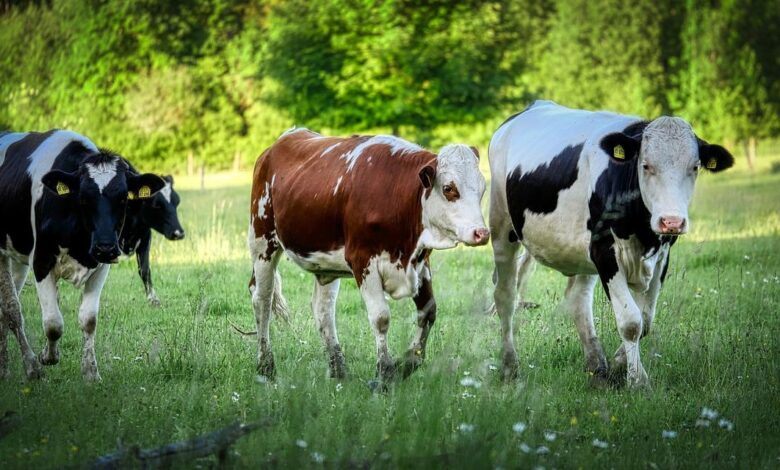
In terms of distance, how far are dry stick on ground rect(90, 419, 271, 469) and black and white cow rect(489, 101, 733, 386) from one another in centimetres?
287

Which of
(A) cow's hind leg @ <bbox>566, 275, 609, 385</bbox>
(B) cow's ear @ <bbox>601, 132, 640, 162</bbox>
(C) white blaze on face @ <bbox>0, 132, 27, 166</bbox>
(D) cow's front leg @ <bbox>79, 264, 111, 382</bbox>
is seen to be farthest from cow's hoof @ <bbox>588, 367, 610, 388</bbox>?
(C) white blaze on face @ <bbox>0, 132, 27, 166</bbox>

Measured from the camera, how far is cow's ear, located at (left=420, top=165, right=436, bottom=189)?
7.21 m

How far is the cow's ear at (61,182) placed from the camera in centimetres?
767

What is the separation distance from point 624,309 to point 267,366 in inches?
109

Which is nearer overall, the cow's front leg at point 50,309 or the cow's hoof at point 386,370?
the cow's hoof at point 386,370

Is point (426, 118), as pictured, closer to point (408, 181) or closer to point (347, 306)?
point (347, 306)

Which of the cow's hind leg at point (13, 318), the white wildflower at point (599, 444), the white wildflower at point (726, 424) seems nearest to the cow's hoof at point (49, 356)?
the cow's hind leg at point (13, 318)

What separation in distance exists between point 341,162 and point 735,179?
29755 millimetres

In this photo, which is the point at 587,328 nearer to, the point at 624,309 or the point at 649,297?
the point at 649,297

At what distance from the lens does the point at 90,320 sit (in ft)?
25.8

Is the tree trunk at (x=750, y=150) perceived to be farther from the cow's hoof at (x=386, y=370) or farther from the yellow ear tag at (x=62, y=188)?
the yellow ear tag at (x=62, y=188)

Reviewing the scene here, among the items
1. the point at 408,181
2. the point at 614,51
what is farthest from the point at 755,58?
the point at 408,181

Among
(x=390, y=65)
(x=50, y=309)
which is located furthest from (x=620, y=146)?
(x=390, y=65)

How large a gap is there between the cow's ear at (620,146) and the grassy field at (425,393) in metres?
1.29
